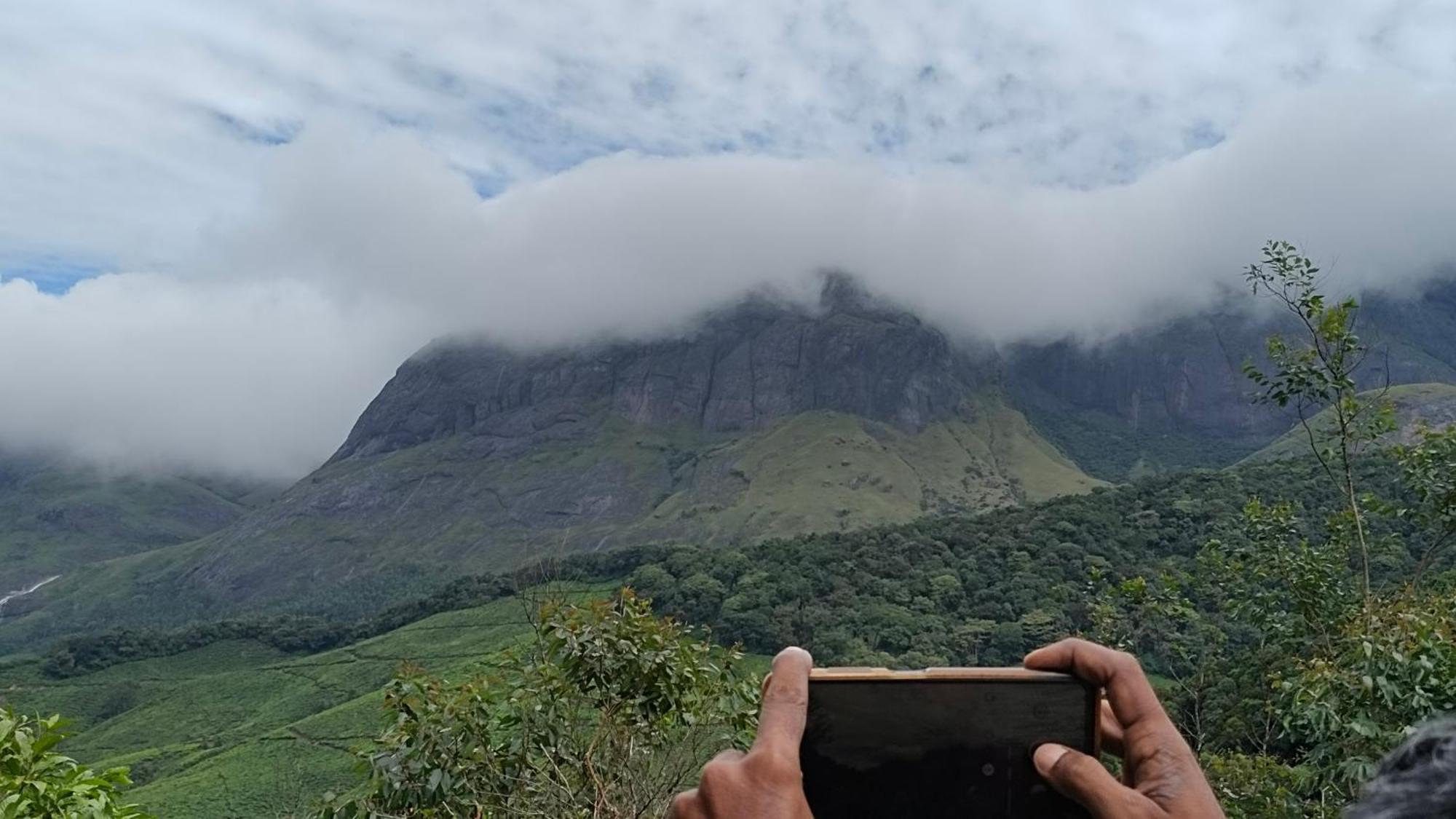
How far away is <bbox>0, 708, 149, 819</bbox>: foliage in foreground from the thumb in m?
4.24

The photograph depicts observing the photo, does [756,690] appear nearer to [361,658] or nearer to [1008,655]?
[1008,655]

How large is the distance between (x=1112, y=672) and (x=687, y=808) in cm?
73

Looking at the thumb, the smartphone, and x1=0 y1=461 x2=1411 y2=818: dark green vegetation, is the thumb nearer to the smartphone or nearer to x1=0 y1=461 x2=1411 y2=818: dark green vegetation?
the smartphone

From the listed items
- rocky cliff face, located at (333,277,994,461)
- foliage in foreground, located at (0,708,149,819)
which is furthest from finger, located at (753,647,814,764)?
rocky cliff face, located at (333,277,994,461)

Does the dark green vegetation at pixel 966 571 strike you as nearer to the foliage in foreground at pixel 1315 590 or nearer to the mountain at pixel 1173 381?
the foliage in foreground at pixel 1315 590

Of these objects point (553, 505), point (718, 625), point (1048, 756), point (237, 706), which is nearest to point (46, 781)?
point (1048, 756)

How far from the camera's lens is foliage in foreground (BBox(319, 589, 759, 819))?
19.4ft

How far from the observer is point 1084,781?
144cm

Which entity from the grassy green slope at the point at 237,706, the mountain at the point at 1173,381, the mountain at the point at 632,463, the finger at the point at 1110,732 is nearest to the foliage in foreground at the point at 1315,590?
the finger at the point at 1110,732

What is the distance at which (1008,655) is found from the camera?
1033 inches

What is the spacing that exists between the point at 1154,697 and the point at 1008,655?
26.5m

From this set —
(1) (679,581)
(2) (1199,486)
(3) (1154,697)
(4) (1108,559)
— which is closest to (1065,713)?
(3) (1154,697)

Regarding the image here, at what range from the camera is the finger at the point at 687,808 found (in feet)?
4.58

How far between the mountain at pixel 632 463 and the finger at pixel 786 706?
106 metres
